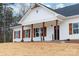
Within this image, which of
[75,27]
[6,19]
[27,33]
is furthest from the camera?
[27,33]

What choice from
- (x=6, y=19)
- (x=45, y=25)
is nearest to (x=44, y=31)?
(x=45, y=25)

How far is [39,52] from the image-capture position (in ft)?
36.5

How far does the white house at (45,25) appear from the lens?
13.8 meters

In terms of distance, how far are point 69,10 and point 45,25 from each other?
1.76m

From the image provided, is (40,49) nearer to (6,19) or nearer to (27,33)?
(6,19)

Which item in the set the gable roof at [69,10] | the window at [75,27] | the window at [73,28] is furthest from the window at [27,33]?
the window at [75,27]

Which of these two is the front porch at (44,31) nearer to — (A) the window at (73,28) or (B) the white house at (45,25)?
(B) the white house at (45,25)

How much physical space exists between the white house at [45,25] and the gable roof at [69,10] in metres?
0.05

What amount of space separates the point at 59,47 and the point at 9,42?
1.96 meters

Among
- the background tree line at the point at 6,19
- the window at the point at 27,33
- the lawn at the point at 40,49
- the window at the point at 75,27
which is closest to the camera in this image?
the lawn at the point at 40,49

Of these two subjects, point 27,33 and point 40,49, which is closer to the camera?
point 40,49

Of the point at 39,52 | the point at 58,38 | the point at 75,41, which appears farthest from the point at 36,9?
the point at 39,52

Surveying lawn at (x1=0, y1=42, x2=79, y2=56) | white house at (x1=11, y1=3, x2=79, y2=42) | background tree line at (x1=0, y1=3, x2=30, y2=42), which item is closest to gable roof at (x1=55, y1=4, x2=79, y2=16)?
white house at (x1=11, y1=3, x2=79, y2=42)

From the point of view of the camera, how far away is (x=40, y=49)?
37.2 ft
